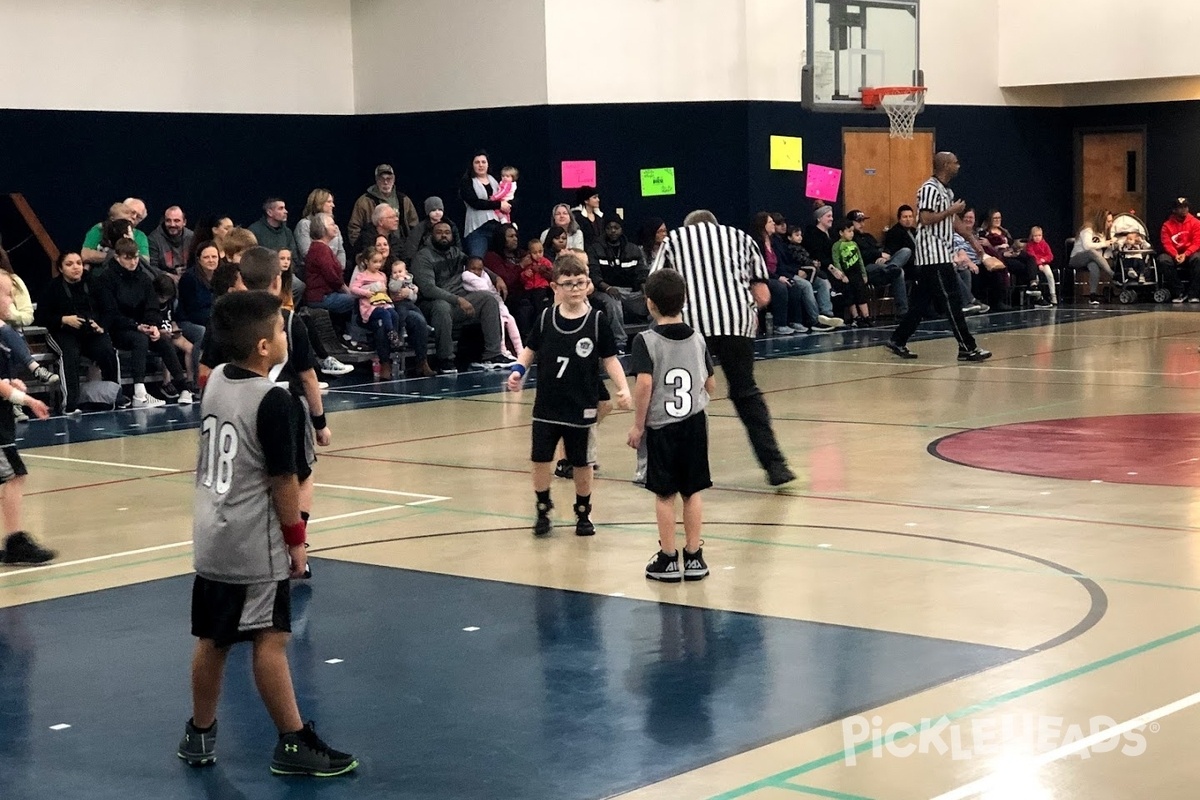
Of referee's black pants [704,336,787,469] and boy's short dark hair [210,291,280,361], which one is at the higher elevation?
boy's short dark hair [210,291,280,361]

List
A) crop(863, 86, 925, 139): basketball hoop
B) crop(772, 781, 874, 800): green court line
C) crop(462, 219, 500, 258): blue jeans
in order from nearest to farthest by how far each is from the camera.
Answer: crop(772, 781, 874, 800): green court line
crop(462, 219, 500, 258): blue jeans
crop(863, 86, 925, 139): basketball hoop

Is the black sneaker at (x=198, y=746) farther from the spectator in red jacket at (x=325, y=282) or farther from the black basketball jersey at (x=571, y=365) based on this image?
the spectator in red jacket at (x=325, y=282)

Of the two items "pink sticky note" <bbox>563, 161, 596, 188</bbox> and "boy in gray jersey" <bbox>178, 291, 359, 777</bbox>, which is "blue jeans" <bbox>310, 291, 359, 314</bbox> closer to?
"pink sticky note" <bbox>563, 161, 596, 188</bbox>

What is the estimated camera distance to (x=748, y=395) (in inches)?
409

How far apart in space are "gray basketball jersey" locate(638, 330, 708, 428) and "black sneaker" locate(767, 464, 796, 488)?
7.99 ft

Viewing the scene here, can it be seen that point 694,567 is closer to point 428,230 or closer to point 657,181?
point 428,230

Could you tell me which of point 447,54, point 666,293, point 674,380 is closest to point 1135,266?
point 447,54

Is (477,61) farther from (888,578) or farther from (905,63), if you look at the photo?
(888,578)

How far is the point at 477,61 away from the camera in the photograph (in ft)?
68.3

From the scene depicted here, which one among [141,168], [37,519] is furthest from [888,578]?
[141,168]

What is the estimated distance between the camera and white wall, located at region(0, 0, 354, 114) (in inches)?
720

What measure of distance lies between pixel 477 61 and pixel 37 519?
12203mm

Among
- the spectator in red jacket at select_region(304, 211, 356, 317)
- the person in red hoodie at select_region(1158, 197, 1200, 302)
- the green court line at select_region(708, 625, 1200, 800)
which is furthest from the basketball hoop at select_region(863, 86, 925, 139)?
the green court line at select_region(708, 625, 1200, 800)

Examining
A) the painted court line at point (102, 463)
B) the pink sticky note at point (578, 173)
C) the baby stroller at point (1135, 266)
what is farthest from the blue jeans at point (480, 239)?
the baby stroller at point (1135, 266)
